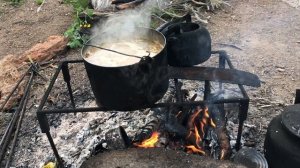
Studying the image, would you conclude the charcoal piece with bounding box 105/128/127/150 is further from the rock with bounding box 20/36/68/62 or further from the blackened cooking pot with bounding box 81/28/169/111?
the rock with bounding box 20/36/68/62

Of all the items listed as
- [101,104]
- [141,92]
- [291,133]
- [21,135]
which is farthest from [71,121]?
[291,133]

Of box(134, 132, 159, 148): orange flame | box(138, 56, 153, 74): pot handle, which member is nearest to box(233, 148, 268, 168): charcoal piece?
box(134, 132, 159, 148): orange flame

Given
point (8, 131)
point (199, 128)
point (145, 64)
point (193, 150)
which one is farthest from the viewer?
point (8, 131)

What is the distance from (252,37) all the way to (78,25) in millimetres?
3325

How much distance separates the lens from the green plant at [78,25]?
6.10 metres

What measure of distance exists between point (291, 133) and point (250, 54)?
2875mm

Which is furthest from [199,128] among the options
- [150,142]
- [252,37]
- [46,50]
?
[46,50]

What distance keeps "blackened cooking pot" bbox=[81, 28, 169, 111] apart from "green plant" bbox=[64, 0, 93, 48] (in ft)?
11.4

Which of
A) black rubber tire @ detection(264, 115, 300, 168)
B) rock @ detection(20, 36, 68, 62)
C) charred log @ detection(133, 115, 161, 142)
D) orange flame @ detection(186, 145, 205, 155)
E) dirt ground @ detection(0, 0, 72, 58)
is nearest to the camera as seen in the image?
black rubber tire @ detection(264, 115, 300, 168)

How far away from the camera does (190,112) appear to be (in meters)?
3.71

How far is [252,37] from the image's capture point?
5914 millimetres

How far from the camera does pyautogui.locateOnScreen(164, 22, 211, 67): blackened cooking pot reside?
3160mm

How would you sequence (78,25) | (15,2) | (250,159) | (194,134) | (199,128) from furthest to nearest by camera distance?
(15,2) → (78,25) → (199,128) → (194,134) → (250,159)

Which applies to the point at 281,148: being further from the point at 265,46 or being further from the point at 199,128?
the point at 265,46
